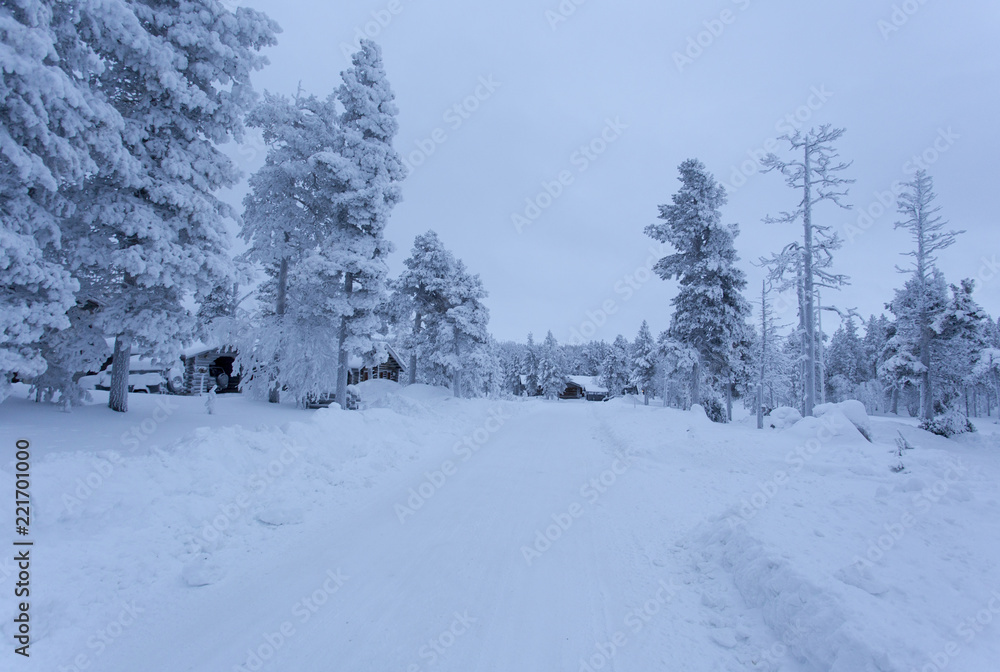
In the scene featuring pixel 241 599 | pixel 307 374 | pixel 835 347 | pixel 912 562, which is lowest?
pixel 241 599

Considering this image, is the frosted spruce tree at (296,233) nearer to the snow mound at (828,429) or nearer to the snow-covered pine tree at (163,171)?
the snow-covered pine tree at (163,171)

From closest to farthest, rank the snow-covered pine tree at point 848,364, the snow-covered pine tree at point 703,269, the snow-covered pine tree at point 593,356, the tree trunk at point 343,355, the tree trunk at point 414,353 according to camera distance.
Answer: the tree trunk at point 343,355 < the snow-covered pine tree at point 703,269 < the tree trunk at point 414,353 < the snow-covered pine tree at point 848,364 < the snow-covered pine tree at point 593,356

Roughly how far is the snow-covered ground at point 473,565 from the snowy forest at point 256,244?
9.89ft

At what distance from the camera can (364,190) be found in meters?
16.9

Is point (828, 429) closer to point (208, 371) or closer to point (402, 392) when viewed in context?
point (402, 392)

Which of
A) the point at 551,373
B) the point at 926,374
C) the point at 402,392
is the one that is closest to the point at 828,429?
the point at 926,374

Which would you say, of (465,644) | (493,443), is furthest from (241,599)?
(493,443)

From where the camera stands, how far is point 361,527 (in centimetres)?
638

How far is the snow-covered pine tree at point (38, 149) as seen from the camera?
6875mm

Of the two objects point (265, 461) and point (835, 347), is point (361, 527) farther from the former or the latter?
point (835, 347)

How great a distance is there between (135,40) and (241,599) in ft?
36.5

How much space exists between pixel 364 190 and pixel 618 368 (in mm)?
60447

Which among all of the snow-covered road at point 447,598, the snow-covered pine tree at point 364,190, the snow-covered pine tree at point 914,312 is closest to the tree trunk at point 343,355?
the snow-covered pine tree at point 364,190

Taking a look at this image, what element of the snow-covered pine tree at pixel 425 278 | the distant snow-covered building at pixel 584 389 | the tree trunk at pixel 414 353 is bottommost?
the distant snow-covered building at pixel 584 389
